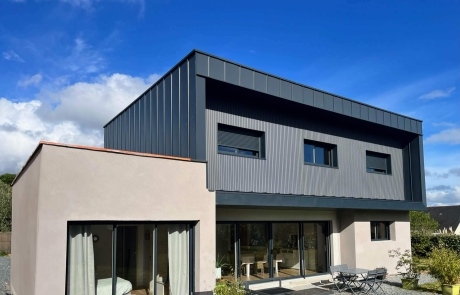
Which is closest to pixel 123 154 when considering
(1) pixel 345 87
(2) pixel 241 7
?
(2) pixel 241 7

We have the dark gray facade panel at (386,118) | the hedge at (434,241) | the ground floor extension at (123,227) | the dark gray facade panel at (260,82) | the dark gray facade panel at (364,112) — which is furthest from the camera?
the hedge at (434,241)

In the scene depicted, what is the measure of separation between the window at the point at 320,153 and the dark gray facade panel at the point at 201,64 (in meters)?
4.70

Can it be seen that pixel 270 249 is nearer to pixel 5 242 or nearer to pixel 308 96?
pixel 308 96

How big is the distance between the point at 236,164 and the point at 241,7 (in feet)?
14.0

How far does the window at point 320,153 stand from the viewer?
1298 cm

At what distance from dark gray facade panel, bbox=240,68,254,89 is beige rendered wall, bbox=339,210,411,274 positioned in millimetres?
6104

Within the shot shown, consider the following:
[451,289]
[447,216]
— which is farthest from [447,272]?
[447,216]

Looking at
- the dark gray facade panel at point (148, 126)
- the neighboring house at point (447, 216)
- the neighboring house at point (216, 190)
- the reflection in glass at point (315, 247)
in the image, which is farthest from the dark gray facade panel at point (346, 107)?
the neighboring house at point (447, 216)

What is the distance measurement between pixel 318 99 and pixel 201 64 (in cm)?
436

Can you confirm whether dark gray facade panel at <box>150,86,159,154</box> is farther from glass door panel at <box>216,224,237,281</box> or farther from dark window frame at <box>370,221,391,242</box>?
dark window frame at <box>370,221,391,242</box>

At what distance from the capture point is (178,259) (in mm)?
8906

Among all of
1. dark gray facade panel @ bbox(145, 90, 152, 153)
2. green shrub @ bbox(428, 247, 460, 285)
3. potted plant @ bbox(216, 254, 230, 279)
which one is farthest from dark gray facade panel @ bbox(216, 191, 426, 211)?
dark gray facade panel @ bbox(145, 90, 152, 153)

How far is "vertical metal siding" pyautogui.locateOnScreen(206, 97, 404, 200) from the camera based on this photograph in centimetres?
1051

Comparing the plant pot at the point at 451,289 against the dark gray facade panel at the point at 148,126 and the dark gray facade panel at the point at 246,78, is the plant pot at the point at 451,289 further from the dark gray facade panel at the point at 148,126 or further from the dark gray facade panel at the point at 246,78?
the dark gray facade panel at the point at 148,126
